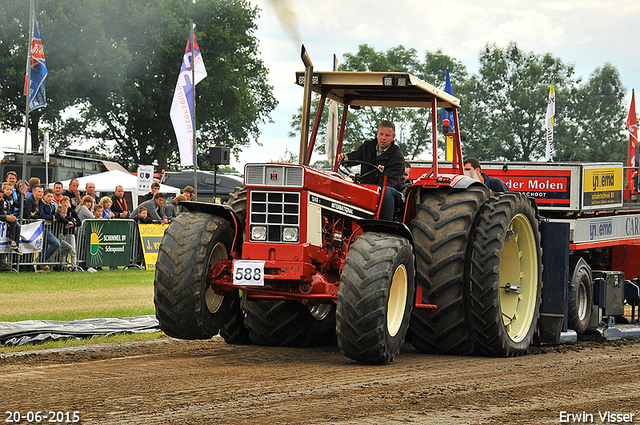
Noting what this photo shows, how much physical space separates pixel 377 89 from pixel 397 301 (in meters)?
2.43

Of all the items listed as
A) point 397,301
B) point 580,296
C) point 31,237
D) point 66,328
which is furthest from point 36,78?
point 397,301

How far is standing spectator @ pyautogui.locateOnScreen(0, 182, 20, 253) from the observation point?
672 inches

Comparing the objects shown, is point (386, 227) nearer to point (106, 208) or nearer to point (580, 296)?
point (580, 296)

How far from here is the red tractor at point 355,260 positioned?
7.30m

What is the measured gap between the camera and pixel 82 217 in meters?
19.4

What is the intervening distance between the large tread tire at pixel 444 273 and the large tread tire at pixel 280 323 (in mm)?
1219

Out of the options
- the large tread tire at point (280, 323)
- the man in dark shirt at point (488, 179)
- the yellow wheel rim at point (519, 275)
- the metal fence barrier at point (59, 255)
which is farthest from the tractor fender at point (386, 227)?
the metal fence barrier at point (59, 255)

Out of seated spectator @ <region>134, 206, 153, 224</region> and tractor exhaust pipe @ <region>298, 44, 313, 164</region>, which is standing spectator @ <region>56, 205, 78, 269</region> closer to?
seated spectator @ <region>134, 206, 153, 224</region>

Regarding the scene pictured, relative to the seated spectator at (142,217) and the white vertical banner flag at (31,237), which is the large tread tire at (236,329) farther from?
the seated spectator at (142,217)

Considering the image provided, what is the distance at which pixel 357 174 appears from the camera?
28.5 ft

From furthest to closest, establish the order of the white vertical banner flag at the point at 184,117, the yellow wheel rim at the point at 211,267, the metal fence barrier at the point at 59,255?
the white vertical banner flag at the point at 184,117, the metal fence barrier at the point at 59,255, the yellow wheel rim at the point at 211,267

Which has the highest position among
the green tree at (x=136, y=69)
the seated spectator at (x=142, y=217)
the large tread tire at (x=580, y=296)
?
the green tree at (x=136, y=69)

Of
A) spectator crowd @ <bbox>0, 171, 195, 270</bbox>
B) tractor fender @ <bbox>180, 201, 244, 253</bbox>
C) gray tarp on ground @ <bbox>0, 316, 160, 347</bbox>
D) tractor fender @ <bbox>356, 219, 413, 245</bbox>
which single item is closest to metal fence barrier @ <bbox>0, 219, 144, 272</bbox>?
spectator crowd @ <bbox>0, 171, 195, 270</bbox>

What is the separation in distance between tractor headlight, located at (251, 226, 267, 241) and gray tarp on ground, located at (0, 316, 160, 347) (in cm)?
184
